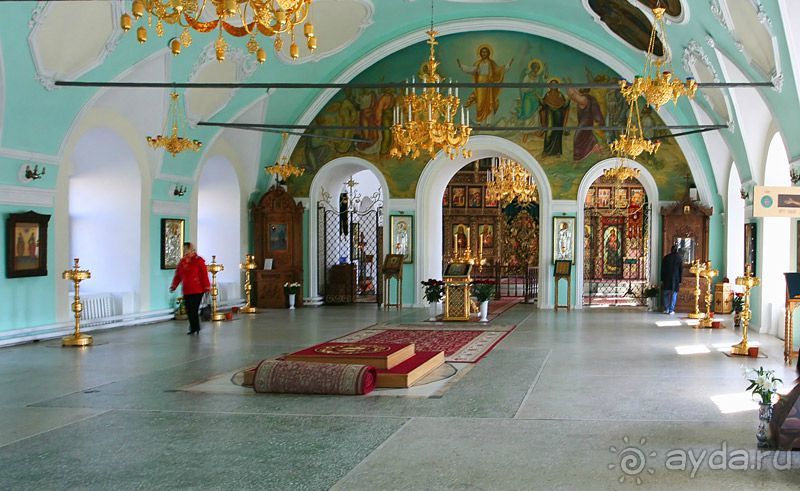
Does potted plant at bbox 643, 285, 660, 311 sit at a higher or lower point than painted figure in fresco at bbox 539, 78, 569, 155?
lower

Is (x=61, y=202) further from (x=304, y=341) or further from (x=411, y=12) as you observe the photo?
(x=411, y=12)

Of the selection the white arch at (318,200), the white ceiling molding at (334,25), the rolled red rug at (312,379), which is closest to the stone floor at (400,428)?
the rolled red rug at (312,379)

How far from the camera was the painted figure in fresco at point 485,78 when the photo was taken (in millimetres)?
22219

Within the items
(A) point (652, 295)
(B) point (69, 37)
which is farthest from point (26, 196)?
(A) point (652, 295)

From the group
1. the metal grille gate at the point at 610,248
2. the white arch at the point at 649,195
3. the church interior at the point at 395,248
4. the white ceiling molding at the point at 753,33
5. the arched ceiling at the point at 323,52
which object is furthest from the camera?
the metal grille gate at the point at 610,248

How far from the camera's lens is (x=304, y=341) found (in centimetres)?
1448

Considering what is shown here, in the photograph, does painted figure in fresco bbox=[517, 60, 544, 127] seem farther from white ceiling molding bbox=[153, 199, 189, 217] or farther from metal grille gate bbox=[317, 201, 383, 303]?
white ceiling molding bbox=[153, 199, 189, 217]

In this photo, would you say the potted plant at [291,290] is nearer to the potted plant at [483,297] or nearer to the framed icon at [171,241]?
the framed icon at [171,241]

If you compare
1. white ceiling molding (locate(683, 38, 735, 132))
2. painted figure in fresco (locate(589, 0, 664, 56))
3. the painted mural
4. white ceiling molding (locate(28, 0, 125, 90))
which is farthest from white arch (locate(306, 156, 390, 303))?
white ceiling molding (locate(28, 0, 125, 90))

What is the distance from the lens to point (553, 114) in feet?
72.5

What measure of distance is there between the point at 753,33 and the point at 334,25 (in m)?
10.1

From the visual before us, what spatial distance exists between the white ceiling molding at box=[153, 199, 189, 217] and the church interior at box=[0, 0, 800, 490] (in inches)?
2.6

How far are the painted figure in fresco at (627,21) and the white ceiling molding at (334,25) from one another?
523 centimetres

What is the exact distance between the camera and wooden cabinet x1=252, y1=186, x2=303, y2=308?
74.5 ft
